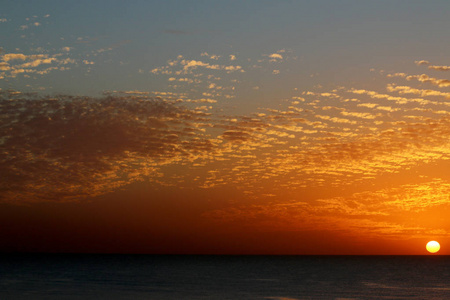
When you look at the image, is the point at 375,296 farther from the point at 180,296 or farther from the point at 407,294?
the point at 180,296

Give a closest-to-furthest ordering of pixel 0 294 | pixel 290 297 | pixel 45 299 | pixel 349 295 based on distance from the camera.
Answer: pixel 45 299 < pixel 0 294 < pixel 290 297 < pixel 349 295

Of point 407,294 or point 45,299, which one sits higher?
point 407,294

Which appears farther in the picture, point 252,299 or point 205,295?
point 205,295

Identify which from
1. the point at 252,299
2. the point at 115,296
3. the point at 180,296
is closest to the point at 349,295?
the point at 252,299

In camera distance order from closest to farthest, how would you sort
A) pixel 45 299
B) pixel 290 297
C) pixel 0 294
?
A: pixel 45 299, pixel 0 294, pixel 290 297

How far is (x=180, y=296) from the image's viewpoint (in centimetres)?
5453

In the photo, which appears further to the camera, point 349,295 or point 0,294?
point 349,295

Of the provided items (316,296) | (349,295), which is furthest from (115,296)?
(349,295)

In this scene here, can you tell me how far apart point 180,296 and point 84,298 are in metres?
9.79

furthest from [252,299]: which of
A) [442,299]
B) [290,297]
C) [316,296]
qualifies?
[442,299]

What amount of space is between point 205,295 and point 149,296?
6.12m

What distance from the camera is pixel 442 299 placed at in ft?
195

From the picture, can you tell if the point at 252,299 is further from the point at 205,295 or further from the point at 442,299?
the point at 442,299

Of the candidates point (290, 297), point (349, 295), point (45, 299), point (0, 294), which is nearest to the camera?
point (45, 299)
